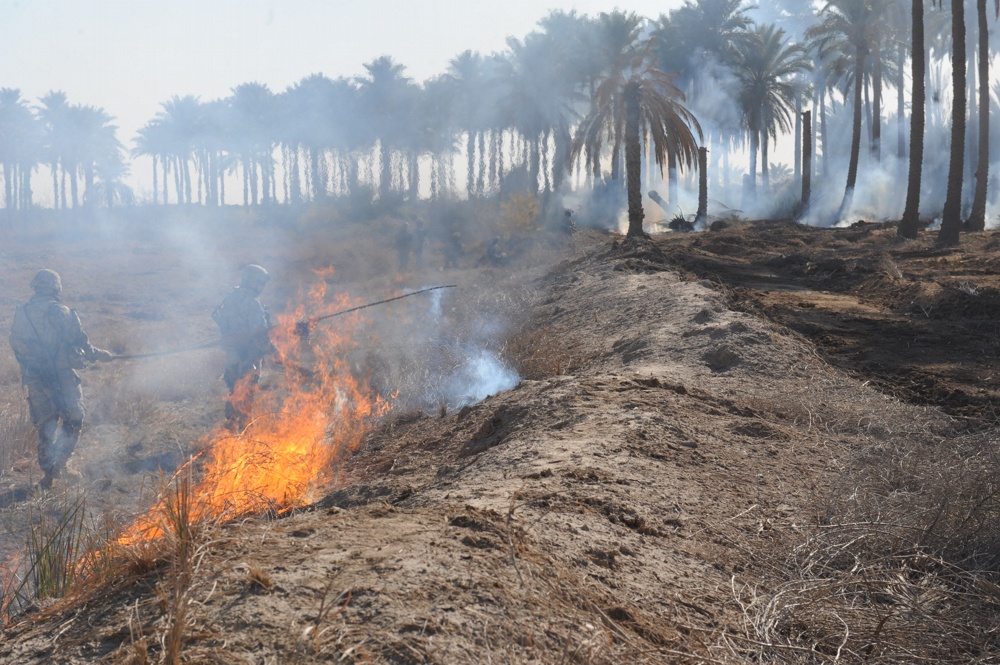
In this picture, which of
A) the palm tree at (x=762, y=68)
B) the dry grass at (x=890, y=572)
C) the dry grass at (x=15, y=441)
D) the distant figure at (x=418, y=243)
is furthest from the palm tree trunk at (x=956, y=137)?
the palm tree at (x=762, y=68)

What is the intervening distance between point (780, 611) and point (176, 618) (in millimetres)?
2083

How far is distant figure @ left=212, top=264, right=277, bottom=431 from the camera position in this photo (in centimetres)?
936

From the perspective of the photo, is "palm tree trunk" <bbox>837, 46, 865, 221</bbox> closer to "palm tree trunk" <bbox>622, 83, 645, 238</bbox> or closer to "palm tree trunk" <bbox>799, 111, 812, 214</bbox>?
"palm tree trunk" <bbox>799, 111, 812, 214</bbox>

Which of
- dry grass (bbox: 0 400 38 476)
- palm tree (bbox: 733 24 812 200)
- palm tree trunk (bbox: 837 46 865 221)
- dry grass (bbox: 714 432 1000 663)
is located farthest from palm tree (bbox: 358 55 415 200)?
dry grass (bbox: 714 432 1000 663)

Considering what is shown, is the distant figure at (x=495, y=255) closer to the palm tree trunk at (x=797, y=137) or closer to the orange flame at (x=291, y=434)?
the orange flame at (x=291, y=434)

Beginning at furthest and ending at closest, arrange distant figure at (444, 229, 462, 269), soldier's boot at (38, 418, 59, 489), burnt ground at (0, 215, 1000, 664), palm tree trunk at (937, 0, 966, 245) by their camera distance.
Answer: distant figure at (444, 229, 462, 269)
palm tree trunk at (937, 0, 966, 245)
soldier's boot at (38, 418, 59, 489)
burnt ground at (0, 215, 1000, 664)

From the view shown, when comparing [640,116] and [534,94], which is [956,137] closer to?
[640,116]

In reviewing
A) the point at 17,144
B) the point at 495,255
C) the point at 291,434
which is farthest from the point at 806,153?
the point at 17,144

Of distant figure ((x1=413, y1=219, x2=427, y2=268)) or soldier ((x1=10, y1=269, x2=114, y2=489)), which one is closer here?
soldier ((x1=10, y1=269, x2=114, y2=489))

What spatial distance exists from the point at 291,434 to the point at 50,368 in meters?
2.79

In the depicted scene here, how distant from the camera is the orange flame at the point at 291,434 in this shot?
5027 millimetres

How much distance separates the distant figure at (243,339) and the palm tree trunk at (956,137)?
15629 millimetres

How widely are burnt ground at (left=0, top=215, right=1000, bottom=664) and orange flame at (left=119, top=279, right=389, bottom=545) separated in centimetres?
34

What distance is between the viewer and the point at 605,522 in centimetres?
378
